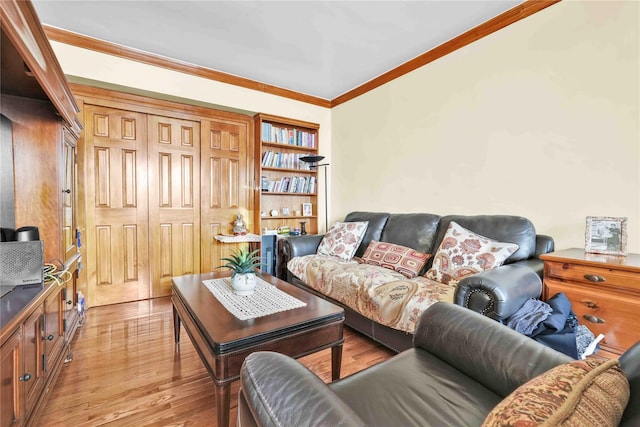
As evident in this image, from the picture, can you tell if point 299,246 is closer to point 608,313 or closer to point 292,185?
point 292,185

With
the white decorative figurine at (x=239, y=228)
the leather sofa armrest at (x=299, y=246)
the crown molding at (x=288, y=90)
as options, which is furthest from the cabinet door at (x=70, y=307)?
the crown molding at (x=288, y=90)

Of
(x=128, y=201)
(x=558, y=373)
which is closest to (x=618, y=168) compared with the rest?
(x=558, y=373)

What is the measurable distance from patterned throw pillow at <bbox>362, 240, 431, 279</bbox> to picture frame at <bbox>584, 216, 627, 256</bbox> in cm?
102

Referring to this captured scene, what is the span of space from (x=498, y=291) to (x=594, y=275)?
60 cm

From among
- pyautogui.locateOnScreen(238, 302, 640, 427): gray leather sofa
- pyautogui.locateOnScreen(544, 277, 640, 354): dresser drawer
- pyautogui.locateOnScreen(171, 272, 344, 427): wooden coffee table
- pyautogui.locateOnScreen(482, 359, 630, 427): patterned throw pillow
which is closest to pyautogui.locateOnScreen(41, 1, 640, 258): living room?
pyautogui.locateOnScreen(544, 277, 640, 354): dresser drawer

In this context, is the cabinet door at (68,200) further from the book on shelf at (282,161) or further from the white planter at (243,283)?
the book on shelf at (282,161)

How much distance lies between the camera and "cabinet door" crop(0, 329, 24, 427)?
966 millimetres

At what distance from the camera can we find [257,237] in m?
3.45

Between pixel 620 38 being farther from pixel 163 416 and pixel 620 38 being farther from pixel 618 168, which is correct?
pixel 163 416

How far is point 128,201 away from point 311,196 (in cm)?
227

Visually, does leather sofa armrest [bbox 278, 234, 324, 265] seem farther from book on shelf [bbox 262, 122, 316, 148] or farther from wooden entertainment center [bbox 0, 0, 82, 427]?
wooden entertainment center [bbox 0, 0, 82, 427]

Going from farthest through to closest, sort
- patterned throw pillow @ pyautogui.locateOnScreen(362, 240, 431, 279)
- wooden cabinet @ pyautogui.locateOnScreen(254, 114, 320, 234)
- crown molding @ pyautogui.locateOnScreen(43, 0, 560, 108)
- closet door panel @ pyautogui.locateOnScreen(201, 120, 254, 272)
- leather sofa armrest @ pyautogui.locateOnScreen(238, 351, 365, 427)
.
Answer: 1. wooden cabinet @ pyautogui.locateOnScreen(254, 114, 320, 234)
2. closet door panel @ pyautogui.locateOnScreen(201, 120, 254, 272)
3. patterned throw pillow @ pyautogui.locateOnScreen(362, 240, 431, 279)
4. crown molding @ pyautogui.locateOnScreen(43, 0, 560, 108)
5. leather sofa armrest @ pyautogui.locateOnScreen(238, 351, 365, 427)

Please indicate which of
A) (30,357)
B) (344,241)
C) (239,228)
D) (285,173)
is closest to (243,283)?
(30,357)

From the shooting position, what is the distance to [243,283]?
1738 mm
